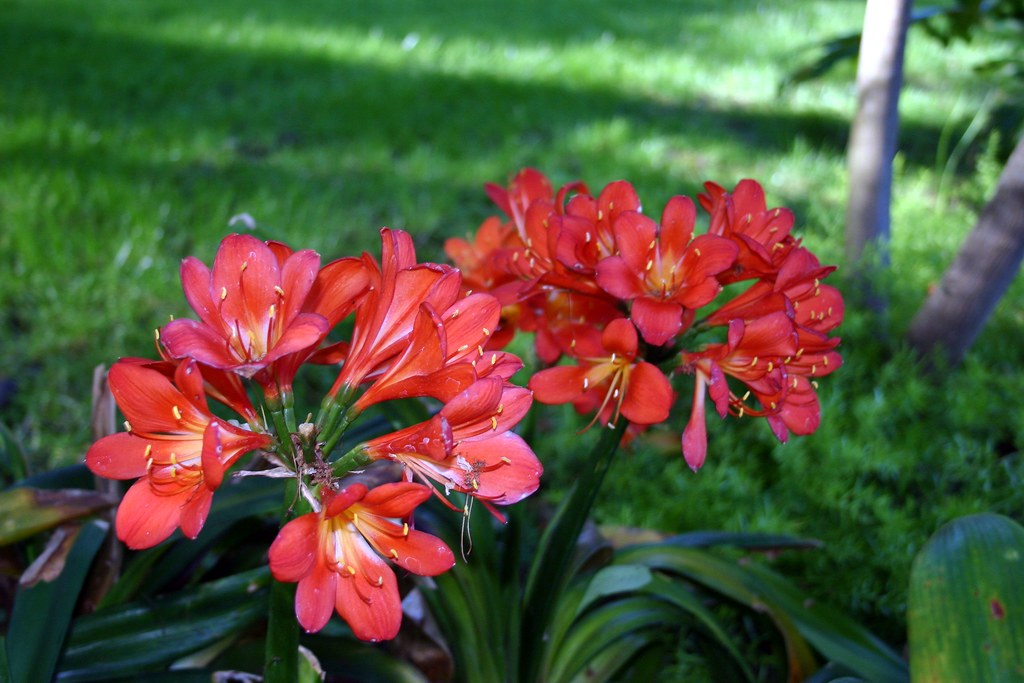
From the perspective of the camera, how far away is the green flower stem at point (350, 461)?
37.6 inches

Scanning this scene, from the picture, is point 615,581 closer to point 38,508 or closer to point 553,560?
point 553,560

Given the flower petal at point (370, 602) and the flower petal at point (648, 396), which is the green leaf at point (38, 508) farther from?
the flower petal at point (648, 396)

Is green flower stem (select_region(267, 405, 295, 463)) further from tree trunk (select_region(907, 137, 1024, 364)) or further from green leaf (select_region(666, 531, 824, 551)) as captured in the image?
tree trunk (select_region(907, 137, 1024, 364))

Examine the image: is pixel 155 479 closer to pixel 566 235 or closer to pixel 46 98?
pixel 566 235

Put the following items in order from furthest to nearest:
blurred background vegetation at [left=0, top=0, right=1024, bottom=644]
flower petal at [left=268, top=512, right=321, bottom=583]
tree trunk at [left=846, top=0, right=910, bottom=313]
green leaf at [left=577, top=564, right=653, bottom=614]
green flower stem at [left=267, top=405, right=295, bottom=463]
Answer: tree trunk at [left=846, top=0, right=910, bottom=313] < blurred background vegetation at [left=0, top=0, right=1024, bottom=644] < green leaf at [left=577, top=564, right=653, bottom=614] < green flower stem at [left=267, top=405, right=295, bottom=463] < flower petal at [left=268, top=512, right=321, bottom=583]

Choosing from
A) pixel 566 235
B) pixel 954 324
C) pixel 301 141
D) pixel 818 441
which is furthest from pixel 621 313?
pixel 301 141

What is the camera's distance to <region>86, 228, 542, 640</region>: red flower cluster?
3.02 ft

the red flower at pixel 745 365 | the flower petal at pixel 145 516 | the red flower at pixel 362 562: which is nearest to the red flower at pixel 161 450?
the flower petal at pixel 145 516

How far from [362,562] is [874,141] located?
2413mm

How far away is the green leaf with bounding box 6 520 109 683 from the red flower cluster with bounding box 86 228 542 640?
0.50 m

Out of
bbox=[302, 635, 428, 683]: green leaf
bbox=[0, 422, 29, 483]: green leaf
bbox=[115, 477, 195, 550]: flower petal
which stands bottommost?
bbox=[302, 635, 428, 683]: green leaf

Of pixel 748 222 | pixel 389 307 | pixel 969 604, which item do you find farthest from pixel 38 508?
pixel 969 604

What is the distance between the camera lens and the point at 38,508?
1.49m

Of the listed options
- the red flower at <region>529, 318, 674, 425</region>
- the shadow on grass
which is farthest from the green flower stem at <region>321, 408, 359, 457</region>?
the shadow on grass
